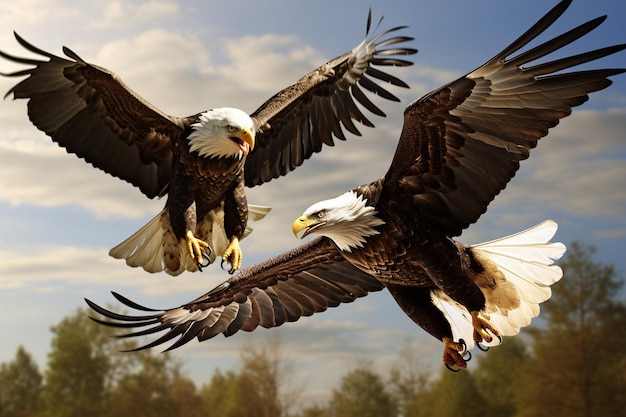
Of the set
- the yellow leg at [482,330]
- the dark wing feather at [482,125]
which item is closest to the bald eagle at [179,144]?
the dark wing feather at [482,125]

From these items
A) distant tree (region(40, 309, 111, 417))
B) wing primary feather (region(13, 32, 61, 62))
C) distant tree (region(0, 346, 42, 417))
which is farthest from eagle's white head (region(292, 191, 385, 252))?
distant tree (region(0, 346, 42, 417))

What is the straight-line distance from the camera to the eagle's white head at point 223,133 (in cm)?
448

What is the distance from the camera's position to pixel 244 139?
4.47 m

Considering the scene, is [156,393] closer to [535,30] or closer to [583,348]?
[583,348]

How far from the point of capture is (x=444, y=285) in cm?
375

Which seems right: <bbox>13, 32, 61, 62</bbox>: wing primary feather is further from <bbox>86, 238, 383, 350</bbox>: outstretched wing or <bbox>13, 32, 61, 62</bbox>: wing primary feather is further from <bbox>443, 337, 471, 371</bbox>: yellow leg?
<bbox>443, 337, 471, 371</bbox>: yellow leg

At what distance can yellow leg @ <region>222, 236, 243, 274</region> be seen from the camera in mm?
4678

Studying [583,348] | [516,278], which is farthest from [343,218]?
[583,348]

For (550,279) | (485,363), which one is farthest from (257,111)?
(485,363)

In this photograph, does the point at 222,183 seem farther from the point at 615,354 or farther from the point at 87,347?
the point at 87,347

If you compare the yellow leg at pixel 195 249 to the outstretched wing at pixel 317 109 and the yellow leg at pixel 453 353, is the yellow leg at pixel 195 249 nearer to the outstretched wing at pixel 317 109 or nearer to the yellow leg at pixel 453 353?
the outstretched wing at pixel 317 109

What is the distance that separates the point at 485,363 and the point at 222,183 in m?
16.4

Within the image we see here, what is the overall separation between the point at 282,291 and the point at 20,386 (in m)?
20.6

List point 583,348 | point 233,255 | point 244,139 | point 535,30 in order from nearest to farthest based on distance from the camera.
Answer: point 535,30 → point 244,139 → point 233,255 → point 583,348
